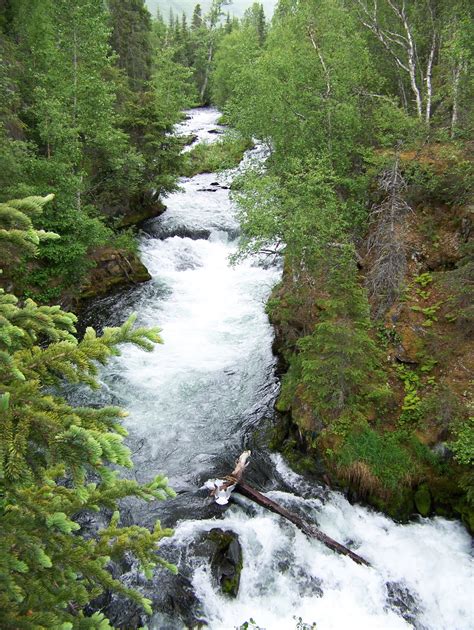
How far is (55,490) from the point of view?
3.59m

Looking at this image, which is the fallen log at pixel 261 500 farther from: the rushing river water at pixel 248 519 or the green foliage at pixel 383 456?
the green foliage at pixel 383 456

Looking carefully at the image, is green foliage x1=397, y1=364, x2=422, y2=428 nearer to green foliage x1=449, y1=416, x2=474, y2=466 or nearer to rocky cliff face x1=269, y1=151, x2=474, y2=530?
rocky cliff face x1=269, y1=151, x2=474, y2=530

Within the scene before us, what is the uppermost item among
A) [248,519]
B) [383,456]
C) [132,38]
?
[132,38]

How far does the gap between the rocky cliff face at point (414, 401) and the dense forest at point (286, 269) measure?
5cm

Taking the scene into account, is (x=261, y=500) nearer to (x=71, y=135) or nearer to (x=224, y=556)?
(x=224, y=556)

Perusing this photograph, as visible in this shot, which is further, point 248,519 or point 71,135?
point 71,135

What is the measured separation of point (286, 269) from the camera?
57.6 ft

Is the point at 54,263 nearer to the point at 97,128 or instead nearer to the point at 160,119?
the point at 97,128

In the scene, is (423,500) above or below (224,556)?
above

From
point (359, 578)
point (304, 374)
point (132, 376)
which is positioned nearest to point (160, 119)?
point (132, 376)

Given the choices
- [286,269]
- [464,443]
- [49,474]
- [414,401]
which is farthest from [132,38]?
[49,474]

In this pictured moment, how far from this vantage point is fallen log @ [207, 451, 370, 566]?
29.0ft

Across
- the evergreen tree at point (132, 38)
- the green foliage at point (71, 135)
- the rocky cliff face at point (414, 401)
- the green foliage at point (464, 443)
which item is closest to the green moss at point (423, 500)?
the rocky cliff face at point (414, 401)

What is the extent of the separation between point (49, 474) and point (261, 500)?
7.14 meters
